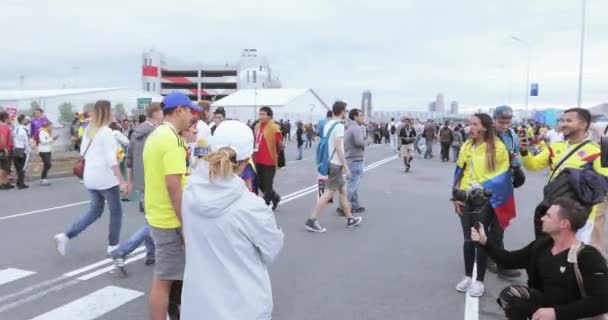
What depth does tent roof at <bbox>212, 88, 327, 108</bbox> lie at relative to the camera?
60719 millimetres

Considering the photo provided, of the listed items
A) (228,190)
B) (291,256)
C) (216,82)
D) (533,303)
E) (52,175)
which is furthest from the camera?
(216,82)

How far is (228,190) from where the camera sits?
2451 mm

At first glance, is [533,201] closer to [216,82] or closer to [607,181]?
[607,181]

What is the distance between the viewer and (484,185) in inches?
194

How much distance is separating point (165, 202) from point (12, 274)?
116 inches

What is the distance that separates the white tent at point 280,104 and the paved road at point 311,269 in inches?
1745

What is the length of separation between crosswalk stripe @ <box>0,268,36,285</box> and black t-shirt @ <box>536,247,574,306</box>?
4878mm

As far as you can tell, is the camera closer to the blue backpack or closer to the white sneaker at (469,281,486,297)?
the white sneaker at (469,281,486,297)

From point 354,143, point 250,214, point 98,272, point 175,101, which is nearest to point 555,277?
point 250,214

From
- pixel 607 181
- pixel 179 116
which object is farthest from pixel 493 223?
pixel 179 116

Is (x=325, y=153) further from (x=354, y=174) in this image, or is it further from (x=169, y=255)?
(x=169, y=255)

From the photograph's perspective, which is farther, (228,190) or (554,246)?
(554,246)

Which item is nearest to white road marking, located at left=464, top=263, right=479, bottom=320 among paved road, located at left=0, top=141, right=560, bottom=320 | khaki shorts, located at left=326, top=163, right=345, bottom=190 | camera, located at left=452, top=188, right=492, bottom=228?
paved road, located at left=0, top=141, right=560, bottom=320

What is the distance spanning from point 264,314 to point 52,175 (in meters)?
13.5
